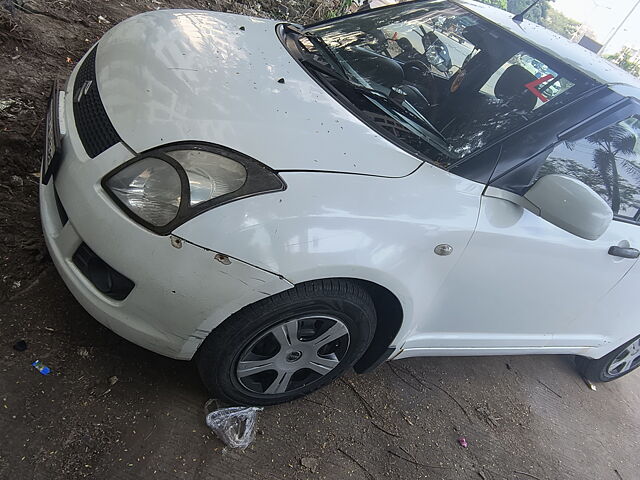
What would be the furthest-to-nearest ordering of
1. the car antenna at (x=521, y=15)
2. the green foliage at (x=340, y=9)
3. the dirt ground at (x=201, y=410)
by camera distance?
the green foliage at (x=340, y=9), the car antenna at (x=521, y=15), the dirt ground at (x=201, y=410)

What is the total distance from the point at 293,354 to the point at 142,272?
675mm

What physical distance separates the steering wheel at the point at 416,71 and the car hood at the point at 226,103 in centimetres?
65

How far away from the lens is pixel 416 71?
2576 millimetres

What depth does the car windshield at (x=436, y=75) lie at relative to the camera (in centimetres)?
208

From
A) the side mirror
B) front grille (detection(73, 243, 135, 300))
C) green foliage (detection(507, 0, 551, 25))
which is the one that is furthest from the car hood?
green foliage (detection(507, 0, 551, 25))

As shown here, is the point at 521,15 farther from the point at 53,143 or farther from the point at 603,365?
the point at 53,143

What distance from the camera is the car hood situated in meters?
1.72

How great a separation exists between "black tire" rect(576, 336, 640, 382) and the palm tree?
1253mm

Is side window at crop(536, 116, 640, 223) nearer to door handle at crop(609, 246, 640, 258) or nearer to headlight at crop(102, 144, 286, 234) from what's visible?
door handle at crop(609, 246, 640, 258)

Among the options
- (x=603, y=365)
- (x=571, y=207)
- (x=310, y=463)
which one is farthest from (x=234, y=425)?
(x=603, y=365)

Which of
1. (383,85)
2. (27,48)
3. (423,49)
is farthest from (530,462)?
(27,48)

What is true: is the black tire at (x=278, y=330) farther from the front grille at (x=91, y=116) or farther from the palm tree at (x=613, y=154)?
the palm tree at (x=613, y=154)

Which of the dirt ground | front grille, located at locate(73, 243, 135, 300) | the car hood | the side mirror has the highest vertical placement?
the side mirror

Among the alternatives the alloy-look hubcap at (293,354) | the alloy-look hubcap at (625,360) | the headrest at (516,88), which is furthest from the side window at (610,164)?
the alloy-look hubcap at (625,360)
